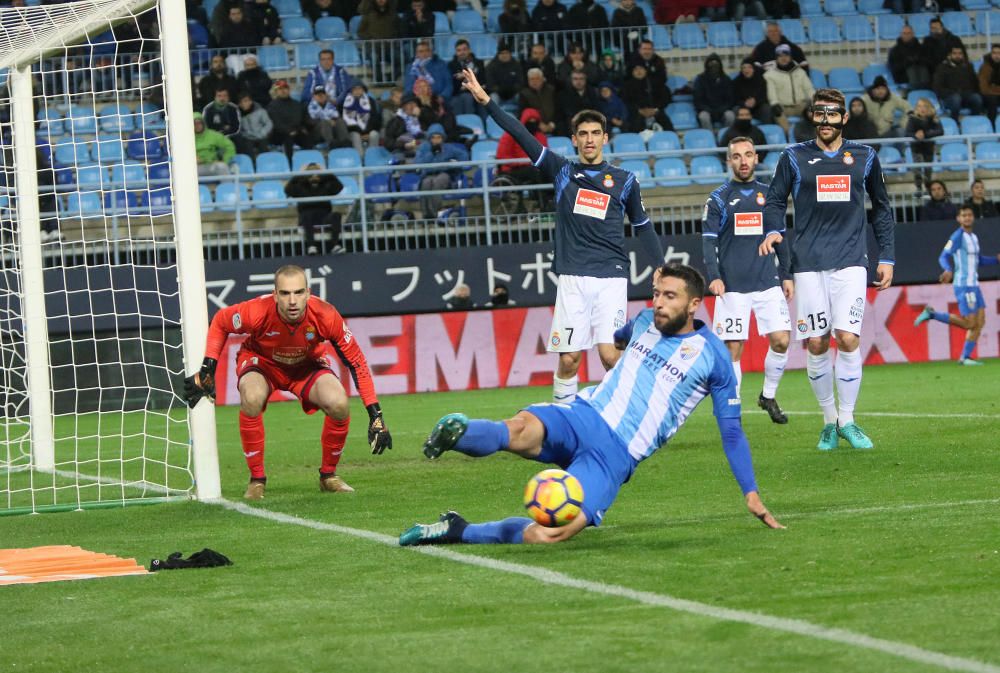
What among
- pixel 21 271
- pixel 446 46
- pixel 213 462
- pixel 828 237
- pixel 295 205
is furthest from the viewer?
pixel 446 46

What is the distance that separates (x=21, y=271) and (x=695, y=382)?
7.21 m

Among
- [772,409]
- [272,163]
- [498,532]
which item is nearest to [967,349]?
[772,409]

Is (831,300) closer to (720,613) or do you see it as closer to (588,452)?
(588,452)

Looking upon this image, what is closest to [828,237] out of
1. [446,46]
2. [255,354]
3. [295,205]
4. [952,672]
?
[255,354]

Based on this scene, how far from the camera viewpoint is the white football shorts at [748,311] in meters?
13.4

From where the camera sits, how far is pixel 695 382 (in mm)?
6883

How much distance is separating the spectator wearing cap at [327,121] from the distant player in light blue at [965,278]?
28.5 feet

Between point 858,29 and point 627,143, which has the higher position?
point 858,29

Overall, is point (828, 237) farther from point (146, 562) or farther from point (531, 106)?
point (531, 106)

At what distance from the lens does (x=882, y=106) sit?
2370cm

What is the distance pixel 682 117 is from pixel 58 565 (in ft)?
61.9

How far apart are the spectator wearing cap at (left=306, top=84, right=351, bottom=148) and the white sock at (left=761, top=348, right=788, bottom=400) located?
11024 millimetres

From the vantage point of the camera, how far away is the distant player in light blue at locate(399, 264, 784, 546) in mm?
6598

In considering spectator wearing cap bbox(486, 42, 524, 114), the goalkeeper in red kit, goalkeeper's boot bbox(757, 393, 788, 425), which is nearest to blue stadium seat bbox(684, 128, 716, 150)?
spectator wearing cap bbox(486, 42, 524, 114)
